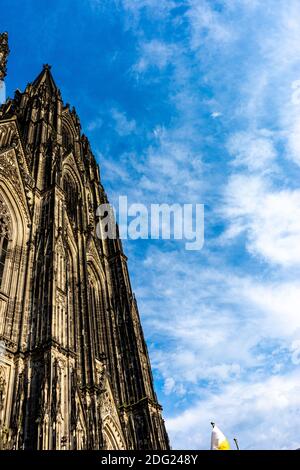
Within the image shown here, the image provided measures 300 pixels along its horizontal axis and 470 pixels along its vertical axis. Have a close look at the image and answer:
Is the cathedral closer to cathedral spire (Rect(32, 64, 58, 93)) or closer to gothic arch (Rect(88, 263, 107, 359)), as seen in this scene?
gothic arch (Rect(88, 263, 107, 359))

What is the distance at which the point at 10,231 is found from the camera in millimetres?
19938

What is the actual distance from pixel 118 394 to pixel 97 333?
398 cm

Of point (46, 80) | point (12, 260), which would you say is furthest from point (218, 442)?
point (46, 80)

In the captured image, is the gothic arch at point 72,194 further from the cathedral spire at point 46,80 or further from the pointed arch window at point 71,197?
the cathedral spire at point 46,80

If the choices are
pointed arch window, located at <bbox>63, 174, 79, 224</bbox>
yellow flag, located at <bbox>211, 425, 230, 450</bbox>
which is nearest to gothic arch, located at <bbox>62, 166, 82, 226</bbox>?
pointed arch window, located at <bbox>63, 174, 79, 224</bbox>

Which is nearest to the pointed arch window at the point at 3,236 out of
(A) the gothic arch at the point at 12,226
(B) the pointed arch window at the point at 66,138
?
(A) the gothic arch at the point at 12,226

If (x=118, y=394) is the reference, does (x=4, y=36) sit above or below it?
above

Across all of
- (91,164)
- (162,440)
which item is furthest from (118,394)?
(91,164)

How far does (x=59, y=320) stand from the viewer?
622 inches

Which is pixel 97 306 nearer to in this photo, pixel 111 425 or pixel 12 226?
pixel 12 226

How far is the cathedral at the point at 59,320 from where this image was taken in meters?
13.2

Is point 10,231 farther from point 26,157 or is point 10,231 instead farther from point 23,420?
point 23,420

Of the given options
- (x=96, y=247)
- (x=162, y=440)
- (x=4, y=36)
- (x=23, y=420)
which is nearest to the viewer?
(x=23, y=420)

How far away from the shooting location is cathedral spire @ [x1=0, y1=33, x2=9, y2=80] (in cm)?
3224
